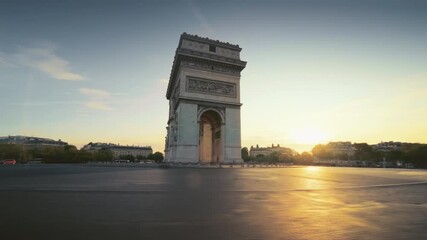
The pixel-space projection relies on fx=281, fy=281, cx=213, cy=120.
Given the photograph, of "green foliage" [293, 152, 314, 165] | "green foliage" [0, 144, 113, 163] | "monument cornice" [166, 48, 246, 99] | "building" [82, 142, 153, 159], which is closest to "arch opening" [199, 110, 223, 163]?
"monument cornice" [166, 48, 246, 99]

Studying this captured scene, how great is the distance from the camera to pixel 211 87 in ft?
128

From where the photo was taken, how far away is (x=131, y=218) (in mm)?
5527

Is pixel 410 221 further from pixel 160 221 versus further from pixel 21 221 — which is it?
pixel 21 221

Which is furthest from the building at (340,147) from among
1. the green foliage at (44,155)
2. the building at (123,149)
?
the green foliage at (44,155)

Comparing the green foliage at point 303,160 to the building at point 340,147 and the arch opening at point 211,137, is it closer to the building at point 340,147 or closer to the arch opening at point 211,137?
the arch opening at point 211,137

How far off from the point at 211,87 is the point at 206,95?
1416 millimetres

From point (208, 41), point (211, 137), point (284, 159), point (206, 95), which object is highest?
point (208, 41)

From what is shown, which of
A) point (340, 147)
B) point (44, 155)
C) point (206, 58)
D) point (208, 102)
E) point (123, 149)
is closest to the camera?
point (206, 58)

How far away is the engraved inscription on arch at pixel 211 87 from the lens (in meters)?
37.9

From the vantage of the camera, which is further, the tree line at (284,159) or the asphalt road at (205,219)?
the tree line at (284,159)

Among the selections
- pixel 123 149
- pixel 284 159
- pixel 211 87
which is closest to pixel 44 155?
pixel 211 87

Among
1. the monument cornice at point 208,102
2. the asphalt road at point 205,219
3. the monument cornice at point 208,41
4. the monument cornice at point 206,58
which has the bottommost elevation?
the asphalt road at point 205,219

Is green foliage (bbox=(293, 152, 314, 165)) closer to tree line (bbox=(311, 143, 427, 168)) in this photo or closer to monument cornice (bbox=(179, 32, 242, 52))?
tree line (bbox=(311, 143, 427, 168))

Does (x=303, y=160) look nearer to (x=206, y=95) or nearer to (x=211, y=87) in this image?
(x=211, y=87)
